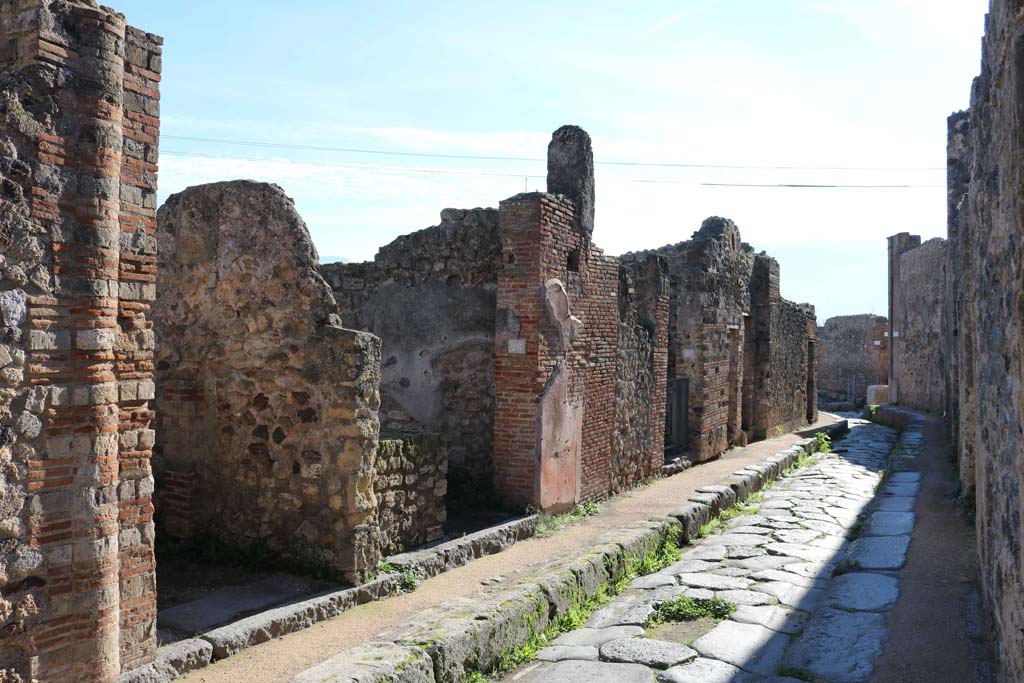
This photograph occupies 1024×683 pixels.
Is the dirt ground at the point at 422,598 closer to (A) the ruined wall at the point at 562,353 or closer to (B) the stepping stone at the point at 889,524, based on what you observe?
(A) the ruined wall at the point at 562,353

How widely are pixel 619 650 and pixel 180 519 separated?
3.64 m

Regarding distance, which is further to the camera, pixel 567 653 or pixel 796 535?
pixel 796 535

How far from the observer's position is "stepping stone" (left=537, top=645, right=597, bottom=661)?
216 inches

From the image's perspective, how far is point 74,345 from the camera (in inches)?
158

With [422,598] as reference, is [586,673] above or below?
below

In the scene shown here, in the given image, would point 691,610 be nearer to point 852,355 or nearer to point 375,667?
point 375,667

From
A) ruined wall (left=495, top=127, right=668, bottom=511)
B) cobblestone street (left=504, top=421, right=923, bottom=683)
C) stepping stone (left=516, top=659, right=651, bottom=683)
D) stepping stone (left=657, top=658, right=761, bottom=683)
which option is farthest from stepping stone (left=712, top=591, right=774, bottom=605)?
ruined wall (left=495, top=127, right=668, bottom=511)

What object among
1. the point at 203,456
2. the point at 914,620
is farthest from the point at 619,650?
the point at 203,456

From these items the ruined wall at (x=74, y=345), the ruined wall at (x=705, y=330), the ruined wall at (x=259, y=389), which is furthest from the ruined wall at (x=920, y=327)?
the ruined wall at (x=74, y=345)

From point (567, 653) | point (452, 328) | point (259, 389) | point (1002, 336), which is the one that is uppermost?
point (452, 328)

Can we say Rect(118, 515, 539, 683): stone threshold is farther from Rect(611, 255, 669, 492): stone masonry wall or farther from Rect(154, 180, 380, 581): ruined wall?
Rect(611, 255, 669, 492): stone masonry wall

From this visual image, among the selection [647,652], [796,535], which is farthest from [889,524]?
[647,652]

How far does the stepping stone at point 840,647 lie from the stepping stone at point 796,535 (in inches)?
103

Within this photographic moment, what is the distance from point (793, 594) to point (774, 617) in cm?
69
